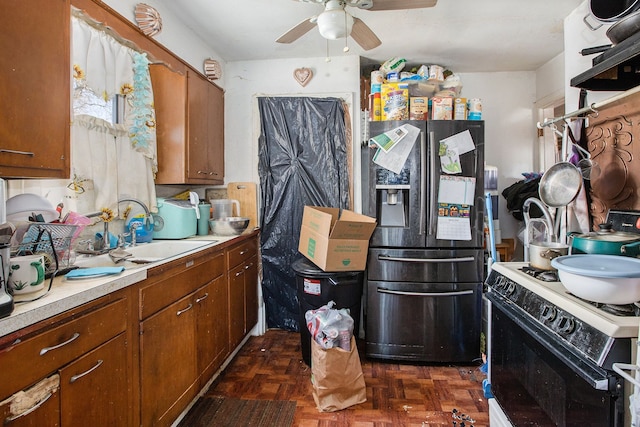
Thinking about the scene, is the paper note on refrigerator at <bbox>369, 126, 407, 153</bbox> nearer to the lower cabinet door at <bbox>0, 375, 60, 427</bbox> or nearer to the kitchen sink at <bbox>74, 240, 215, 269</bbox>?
the kitchen sink at <bbox>74, 240, 215, 269</bbox>

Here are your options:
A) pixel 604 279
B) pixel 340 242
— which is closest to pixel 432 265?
pixel 340 242

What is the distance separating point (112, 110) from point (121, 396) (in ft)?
4.87

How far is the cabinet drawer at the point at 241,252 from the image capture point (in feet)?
8.07

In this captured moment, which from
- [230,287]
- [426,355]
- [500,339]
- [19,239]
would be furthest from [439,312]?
[19,239]

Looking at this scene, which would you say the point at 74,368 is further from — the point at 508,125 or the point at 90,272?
the point at 508,125

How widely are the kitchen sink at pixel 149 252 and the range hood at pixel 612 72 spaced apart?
2.03 metres

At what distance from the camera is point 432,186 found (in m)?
2.52

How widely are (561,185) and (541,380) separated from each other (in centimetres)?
95

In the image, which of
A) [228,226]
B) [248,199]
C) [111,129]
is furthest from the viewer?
[248,199]

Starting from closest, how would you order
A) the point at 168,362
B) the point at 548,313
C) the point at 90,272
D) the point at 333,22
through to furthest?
1. the point at 548,313
2. the point at 90,272
3. the point at 168,362
4. the point at 333,22

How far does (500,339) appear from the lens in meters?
1.56

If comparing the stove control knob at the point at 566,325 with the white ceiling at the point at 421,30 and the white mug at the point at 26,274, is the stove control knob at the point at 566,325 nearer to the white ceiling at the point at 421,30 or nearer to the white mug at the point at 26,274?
the white mug at the point at 26,274

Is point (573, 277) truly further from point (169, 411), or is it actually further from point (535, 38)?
point (535, 38)

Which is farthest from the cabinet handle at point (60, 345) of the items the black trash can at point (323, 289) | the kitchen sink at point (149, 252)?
the black trash can at point (323, 289)
